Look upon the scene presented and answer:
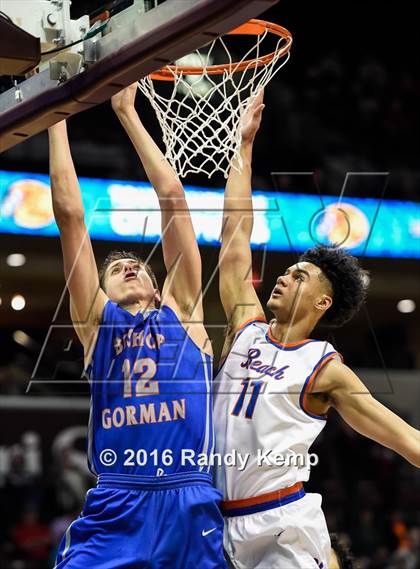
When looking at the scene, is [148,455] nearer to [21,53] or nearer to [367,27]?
[21,53]

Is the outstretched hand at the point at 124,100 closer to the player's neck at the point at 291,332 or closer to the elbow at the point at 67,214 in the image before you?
the elbow at the point at 67,214

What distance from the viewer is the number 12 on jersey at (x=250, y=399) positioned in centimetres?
384

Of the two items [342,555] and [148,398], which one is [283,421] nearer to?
[148,398]

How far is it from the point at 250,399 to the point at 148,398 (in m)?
0.46

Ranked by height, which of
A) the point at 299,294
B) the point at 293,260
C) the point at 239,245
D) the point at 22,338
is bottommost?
the point at 22,338

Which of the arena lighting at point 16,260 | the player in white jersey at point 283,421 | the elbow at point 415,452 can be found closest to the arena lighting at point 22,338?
the arena lighting at point 16,260

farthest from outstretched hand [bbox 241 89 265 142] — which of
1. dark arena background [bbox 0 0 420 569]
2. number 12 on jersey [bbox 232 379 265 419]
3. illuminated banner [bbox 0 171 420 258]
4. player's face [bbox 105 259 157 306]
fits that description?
dark arena background [bbox 0 0 420 569]

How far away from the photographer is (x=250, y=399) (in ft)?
12.6

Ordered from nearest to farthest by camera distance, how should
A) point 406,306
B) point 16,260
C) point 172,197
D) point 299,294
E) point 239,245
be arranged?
point 172,197, point 299,294, point 239,245, point 16,260, point 406,306

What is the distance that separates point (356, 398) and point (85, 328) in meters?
1.04

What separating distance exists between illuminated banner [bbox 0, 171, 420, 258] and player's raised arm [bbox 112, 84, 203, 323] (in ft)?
11.1

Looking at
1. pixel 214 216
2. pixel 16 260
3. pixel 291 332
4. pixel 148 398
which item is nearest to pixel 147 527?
pixel 148 398

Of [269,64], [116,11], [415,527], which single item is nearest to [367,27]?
[415,527]

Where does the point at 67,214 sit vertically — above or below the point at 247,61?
below
